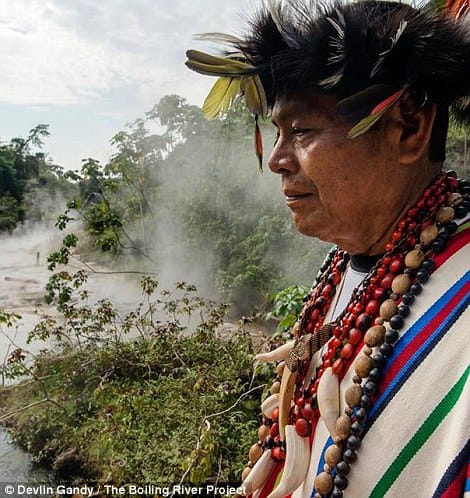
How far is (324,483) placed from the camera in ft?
2.54

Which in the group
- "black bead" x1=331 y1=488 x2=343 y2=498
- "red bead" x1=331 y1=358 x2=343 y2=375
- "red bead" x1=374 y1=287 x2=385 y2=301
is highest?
"red bead" x1=374 y1=287 x2=385 y2=301

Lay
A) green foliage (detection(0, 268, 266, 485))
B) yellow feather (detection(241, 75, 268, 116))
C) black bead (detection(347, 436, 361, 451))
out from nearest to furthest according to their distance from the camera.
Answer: black bead (detection(347, 436, 361, 451))
yellow feather (detection(241, 75, 268, 116))
green foliage (detection(0, 268, 266, 485))

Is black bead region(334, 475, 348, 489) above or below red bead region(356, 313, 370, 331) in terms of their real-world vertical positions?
below

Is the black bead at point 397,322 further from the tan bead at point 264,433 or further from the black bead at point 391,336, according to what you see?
the tan bead at point 264,433

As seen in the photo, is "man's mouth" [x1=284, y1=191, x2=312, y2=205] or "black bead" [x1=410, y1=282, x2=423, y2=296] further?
"man's mouth" [x1=284, y1=191, x2=312, y2=205]

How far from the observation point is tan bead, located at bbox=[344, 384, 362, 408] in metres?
0.75

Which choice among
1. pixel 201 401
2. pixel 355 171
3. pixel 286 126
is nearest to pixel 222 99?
pixel 286 126

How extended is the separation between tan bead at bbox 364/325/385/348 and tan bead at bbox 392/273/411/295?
7 cm

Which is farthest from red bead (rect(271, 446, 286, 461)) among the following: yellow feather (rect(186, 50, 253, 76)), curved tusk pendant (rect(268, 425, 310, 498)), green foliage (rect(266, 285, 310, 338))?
green foliage (rect(266, 285, 310, 338))

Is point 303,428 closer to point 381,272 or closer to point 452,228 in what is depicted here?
point 381,272

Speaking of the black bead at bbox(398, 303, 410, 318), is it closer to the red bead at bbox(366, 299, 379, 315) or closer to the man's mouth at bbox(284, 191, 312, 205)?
the red bead at bbox(366, 299, 379, 315)

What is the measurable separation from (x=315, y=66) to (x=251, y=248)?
6.34 m

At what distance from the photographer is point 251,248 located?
23.5ft

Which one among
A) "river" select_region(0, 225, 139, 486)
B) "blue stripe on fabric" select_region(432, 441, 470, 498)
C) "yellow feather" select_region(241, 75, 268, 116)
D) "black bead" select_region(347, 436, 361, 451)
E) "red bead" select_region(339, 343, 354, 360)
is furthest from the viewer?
"river" select_region(0, 225, 139, 486)
